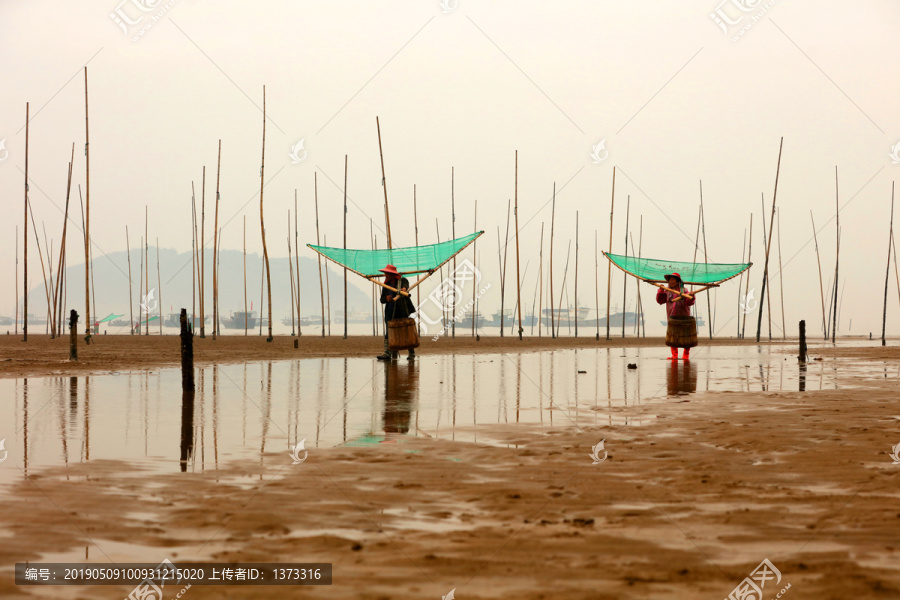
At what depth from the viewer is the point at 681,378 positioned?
16.2m

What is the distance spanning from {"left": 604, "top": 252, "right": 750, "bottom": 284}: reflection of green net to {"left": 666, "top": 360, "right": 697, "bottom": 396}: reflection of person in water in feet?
8.61

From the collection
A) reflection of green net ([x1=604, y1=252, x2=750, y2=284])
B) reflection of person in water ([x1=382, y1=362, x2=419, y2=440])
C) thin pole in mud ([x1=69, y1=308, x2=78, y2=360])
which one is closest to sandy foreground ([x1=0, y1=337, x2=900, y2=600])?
reflection of person in water ([x1=382, y1=362, x2=419, y2=440])

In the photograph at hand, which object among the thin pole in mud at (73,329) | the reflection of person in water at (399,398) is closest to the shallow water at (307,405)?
the reflection of person in water at (399,398)

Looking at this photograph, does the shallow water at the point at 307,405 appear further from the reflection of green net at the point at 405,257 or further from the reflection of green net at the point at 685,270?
the reflection of green net at the point at 685,270

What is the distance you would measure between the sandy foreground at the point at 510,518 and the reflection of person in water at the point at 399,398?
129 centimetres

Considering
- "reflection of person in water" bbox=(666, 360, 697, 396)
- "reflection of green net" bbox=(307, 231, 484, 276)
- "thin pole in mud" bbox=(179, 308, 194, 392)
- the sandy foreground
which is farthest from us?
"reflection of green net" bbox=(307, 231, 484, 276)

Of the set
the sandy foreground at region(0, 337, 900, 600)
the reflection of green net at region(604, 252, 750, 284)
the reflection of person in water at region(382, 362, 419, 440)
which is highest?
the reflection of green net at region(604, 252, 750, 284)

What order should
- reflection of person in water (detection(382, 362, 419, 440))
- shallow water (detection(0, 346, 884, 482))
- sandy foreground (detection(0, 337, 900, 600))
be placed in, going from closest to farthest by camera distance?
sandy foreground (detection(0, 337, 900, 600))
shallow water (detection(0, 346, 884, 482))
reflection of person in water (detection(382, 362, 419, 440))

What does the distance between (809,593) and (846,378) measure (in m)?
13.9

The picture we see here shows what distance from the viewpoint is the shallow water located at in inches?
301

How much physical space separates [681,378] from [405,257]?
800 cm

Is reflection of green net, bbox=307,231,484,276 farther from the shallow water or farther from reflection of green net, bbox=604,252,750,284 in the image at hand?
reflection of green net, bbox=604,252,750,284

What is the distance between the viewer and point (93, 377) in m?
15.7

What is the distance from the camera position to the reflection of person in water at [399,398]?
906 centimetres
